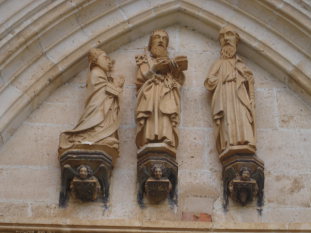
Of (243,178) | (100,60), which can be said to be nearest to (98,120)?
(100,60)

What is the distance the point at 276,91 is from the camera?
7.43 m

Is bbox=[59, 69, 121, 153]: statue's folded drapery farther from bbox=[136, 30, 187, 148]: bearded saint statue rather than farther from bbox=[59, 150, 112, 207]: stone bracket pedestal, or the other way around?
bbox=[136, 30, 187, 148]: bearded saint statue

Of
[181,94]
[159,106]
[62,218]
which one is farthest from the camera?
[181,94]

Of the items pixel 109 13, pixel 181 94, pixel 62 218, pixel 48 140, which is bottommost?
pixel 62 218

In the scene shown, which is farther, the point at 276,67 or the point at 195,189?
the point at 276,67

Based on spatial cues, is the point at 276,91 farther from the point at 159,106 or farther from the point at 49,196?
the point at 49,196

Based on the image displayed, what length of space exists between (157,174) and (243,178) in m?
0.67

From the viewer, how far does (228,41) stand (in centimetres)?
745

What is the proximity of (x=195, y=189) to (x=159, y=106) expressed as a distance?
726 mm

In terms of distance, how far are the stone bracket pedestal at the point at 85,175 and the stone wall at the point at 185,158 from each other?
0.07m

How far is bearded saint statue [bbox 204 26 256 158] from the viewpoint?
6781mm

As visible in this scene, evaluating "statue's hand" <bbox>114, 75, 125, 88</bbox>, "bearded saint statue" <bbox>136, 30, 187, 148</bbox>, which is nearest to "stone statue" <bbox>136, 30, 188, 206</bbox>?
"bearded saint statue" <bbox>136, 30, 187, 148</bbox>

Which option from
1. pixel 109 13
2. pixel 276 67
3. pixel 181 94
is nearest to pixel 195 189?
pixel 181 94

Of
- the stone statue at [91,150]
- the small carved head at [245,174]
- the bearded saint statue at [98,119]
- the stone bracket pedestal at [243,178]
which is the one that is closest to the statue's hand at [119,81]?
the bearded saint statue at [98,119]
